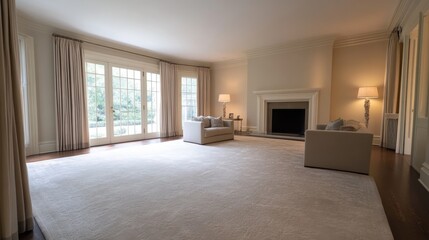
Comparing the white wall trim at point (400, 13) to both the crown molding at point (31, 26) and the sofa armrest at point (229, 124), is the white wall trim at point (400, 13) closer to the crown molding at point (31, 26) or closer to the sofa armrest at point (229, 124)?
the sofa armrest at point (229, 124)

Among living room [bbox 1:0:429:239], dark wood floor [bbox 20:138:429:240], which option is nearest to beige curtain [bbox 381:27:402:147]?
living room [bbox 1:0:429:239]

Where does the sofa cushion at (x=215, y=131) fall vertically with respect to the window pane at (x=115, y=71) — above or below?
below

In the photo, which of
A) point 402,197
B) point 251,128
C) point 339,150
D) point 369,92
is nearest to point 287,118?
point 251,128

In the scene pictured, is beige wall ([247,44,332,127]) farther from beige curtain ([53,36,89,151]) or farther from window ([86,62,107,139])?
beige curtain ([53,36,89,151])

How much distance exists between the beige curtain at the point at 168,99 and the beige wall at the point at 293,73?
2.63 metres

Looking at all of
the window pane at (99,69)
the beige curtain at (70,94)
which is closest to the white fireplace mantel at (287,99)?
the window pane at (99,69)

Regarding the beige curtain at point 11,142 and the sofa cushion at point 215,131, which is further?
the sofa cushion at point 215,131

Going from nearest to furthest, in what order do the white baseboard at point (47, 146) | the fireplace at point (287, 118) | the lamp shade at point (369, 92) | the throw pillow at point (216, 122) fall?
the white baseboard at point (47, 146) < the lamp shade at point (369, 92) < the throw pillow at point (216, 122) < the fireplace at point (287, 118)

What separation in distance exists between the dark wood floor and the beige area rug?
0.10 metres

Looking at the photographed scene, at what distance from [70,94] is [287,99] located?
5878mm

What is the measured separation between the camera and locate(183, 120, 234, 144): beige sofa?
5.54m

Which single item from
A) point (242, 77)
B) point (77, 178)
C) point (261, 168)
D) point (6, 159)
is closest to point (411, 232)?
point (261, 168)

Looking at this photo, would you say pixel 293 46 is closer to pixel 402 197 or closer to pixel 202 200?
pixel 402 197

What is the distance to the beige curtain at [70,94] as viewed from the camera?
15.7ft
